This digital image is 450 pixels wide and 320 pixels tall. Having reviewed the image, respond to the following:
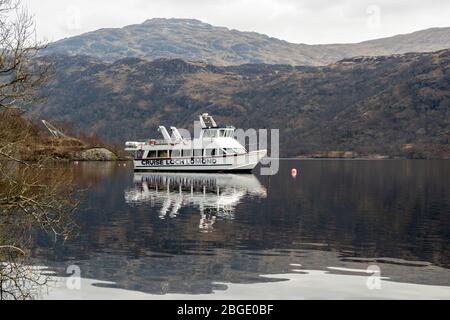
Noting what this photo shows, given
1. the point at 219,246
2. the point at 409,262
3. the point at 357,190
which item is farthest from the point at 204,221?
the point at 357,190

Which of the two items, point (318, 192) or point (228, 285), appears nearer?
point (228, 285)

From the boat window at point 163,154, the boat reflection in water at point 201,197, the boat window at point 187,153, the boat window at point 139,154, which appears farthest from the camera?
the boat window at point 139,154

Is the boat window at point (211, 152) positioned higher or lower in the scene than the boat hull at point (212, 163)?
higher

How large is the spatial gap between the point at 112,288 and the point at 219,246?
31.4 ft

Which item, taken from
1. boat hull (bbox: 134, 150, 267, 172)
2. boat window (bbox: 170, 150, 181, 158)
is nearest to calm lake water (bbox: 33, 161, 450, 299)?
boat hull (bbox: 134, 150, 267, 172)

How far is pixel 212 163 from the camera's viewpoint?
104562 millimetres

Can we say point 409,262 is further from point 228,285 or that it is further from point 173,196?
point 173,196

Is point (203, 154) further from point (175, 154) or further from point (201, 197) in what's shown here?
point (201, 197)

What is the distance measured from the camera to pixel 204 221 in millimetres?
39906

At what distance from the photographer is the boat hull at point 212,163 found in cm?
10238

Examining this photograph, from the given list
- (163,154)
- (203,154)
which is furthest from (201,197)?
(163,154)

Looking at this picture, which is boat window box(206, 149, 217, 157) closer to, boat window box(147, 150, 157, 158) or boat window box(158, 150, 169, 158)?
boat window box(158, 150, 169, 158)

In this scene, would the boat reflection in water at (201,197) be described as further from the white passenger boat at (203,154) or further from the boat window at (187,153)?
the boat window at (187,153)

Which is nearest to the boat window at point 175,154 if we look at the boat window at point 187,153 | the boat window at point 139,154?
the boat window at point 187,153
